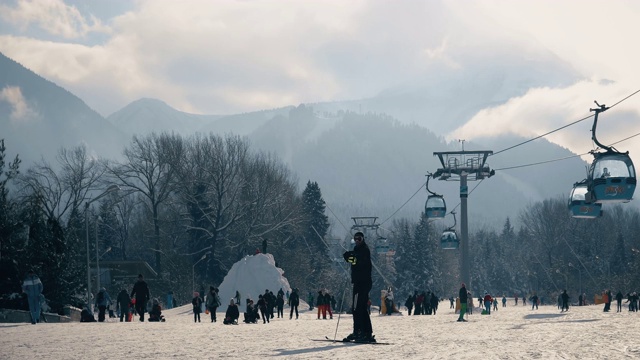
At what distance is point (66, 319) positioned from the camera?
38.5 meters

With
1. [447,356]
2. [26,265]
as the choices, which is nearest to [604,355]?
[447,356]

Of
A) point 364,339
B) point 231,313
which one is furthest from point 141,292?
point 364,339

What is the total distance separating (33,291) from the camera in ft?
92.7

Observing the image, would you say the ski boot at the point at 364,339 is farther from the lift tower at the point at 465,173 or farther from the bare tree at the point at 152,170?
the bare tree at the point at 152,170

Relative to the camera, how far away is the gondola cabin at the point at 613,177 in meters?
35.2

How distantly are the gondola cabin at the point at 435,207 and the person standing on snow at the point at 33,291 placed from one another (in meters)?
30.9

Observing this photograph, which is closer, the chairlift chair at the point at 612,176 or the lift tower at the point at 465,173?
the chairlift chair at the point at 612,176

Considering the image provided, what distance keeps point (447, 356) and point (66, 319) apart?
86.2 ft

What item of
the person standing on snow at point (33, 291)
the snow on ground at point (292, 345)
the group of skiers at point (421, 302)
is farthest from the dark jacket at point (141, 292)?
the group of skiers at point (421, 302)

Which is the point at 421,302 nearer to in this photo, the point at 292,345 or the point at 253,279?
the point at 253,279

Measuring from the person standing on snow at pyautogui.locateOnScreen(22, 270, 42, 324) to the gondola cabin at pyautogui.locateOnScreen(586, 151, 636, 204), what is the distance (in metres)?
20.2

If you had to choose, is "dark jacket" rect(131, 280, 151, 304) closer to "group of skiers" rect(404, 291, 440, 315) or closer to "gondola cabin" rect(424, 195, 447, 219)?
"group of skiers" rect(404, 291, 440, 315)

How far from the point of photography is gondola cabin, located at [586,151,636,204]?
3522 cm

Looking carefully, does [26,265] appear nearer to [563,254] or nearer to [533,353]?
[533,353]
